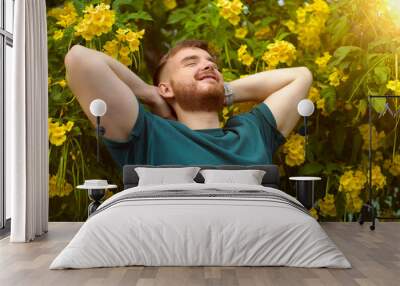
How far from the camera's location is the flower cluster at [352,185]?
539cm

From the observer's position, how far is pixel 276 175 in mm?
5078

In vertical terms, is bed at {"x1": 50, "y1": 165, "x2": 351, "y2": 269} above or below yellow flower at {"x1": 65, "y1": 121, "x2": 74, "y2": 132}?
below

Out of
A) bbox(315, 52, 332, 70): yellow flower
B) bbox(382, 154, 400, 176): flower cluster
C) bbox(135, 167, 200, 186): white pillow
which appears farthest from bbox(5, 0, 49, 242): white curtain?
bbox(382, 154, 400, 176): flower cluster

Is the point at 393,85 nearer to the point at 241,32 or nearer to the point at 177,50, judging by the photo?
the point at 241,32

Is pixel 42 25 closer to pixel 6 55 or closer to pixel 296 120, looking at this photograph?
pixel 6 55

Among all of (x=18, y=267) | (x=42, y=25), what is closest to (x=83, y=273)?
(x=18, y=267)

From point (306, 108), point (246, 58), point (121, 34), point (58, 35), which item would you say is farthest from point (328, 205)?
point (58, 35)

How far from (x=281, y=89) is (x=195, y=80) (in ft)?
2.33

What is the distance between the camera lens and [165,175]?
481 cm

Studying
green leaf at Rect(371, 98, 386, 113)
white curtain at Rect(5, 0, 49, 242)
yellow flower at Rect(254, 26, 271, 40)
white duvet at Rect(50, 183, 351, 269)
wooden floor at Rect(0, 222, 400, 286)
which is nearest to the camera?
wooden floor at Rect(0, 222, 400, 286)

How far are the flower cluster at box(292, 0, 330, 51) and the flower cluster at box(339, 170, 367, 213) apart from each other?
1.11 metres

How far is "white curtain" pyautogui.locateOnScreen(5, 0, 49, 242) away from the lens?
4.53 m

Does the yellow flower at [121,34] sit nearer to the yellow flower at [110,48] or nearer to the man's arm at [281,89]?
the yellow flower at [110,48]

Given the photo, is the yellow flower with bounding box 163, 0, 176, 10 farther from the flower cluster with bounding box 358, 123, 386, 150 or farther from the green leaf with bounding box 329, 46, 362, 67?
the flower cluster with bounding box 358, 123, 386, 150
